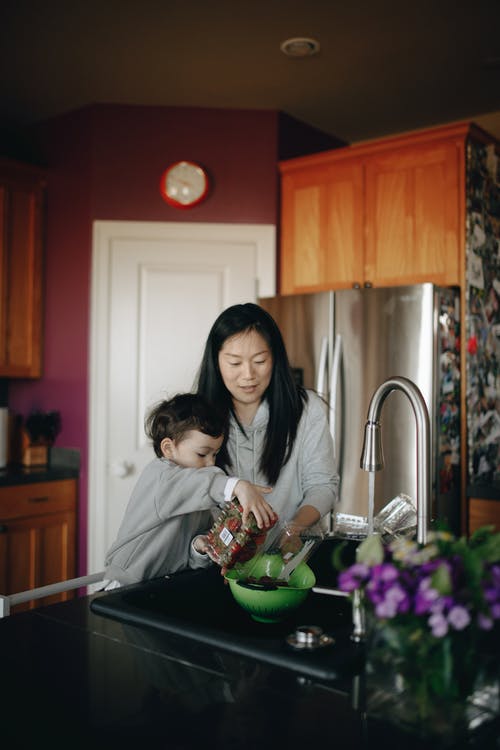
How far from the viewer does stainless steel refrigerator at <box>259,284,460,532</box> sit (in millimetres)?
2906

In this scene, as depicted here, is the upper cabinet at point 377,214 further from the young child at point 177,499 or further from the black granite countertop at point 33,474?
the young child at point 177,499

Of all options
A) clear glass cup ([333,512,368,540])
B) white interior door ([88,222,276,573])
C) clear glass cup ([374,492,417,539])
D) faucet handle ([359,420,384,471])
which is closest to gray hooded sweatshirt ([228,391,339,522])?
clear glass cup ([333,512,368,540])

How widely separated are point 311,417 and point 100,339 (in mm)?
1835

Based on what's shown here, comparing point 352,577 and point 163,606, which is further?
point 163,606

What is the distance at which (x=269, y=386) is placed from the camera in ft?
6.78

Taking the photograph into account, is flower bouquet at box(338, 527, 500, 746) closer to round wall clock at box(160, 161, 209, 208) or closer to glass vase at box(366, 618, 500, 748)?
glass vase at box(366, 618, 500, 748)

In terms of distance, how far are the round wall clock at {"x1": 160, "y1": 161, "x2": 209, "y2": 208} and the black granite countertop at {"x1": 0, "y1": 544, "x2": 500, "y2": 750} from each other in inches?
107

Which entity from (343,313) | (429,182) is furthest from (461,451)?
(429,182)

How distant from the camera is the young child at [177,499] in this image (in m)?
1.44

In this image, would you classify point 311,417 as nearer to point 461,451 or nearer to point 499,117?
point 461,451

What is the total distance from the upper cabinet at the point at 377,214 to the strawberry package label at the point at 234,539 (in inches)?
79.7

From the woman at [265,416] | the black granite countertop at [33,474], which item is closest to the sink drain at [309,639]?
the woman at [265,416]

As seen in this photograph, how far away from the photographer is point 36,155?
3.92 m

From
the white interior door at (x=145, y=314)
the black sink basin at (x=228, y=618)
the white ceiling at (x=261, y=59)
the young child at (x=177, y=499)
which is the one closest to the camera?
the black sink basin at (x=228, y=618)
